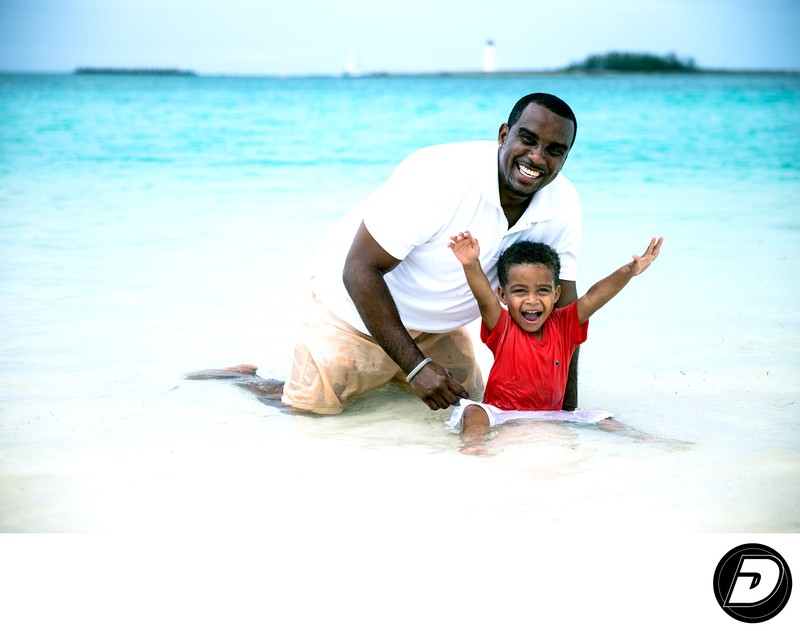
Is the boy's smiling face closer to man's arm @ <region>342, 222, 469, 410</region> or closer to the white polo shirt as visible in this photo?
the white polo shirt

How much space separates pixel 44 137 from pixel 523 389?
17.2 m

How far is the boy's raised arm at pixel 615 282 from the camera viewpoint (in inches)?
121

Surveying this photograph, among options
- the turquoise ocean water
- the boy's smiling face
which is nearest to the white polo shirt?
the boy's smiling face

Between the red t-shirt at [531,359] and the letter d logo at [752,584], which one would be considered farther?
the red t-shirt at [531,359]

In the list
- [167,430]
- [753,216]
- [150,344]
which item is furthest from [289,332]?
[753,216]

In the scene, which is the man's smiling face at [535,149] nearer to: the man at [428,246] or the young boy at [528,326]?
the man at [428,246]

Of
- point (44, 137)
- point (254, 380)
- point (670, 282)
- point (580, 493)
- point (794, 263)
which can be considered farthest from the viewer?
point (44, 137)

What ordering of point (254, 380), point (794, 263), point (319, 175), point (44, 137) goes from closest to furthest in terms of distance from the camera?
point (254, 380)
point (794, 263)
point (319, 175)
point (44, 137)

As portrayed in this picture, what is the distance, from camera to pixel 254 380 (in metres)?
3.91

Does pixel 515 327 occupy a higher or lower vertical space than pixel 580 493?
higher

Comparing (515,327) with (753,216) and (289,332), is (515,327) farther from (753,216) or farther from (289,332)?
(753,216)

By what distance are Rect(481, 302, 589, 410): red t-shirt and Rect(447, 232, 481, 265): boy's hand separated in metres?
0.33

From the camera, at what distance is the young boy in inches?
122

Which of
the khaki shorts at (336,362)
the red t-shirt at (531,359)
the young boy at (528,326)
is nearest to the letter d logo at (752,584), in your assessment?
the young boy at (528,326)
